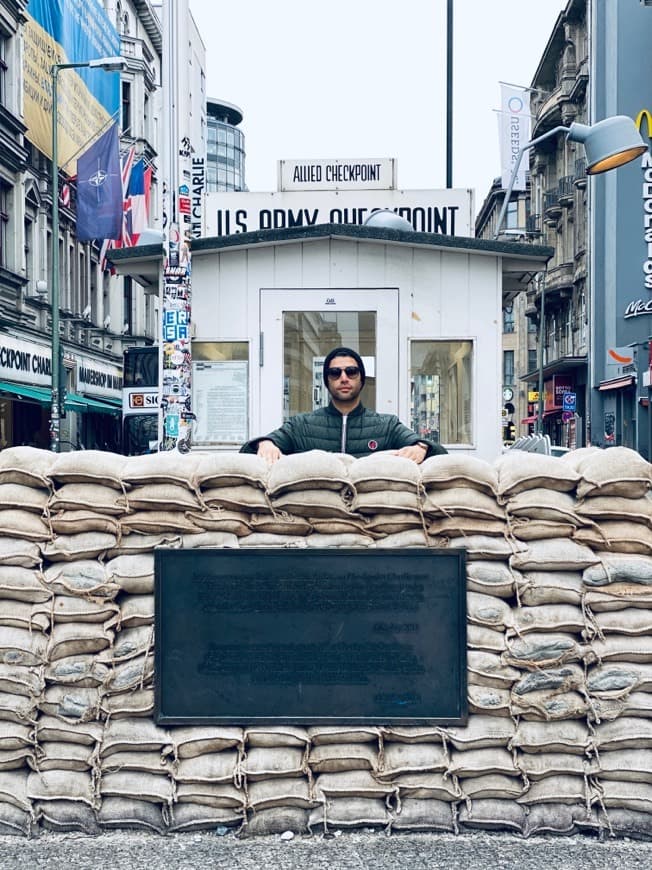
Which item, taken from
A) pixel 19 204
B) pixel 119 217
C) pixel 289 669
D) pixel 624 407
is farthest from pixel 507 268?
pixel 624 407

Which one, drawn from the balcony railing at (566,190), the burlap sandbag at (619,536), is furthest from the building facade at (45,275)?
the balcony railing at (566,190)

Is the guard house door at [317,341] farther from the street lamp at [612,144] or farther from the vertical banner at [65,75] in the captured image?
the vertical banner at [65,75]

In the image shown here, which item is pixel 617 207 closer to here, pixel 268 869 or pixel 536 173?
pixel 536 173

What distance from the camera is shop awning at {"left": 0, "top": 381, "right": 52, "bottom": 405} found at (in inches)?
857

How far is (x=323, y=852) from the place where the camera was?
11.8ft

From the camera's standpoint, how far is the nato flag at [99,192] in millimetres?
26031

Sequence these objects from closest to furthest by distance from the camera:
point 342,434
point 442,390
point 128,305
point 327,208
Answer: point 342,434, point 442,390, point 327,208, point 128,305

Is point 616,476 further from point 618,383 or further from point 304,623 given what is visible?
point 618,383

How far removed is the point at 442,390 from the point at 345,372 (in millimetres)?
4173

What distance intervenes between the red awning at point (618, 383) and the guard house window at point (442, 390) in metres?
26.1

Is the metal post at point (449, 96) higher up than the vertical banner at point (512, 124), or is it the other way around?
the vertical banner at point (512, 124)

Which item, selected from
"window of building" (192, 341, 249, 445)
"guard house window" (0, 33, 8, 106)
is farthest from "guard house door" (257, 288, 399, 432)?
"guard house window" (0, 33, 8, 106)

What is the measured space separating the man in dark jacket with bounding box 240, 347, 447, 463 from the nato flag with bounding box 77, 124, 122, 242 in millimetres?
22924

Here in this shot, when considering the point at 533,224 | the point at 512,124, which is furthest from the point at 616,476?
the point at 533,224
